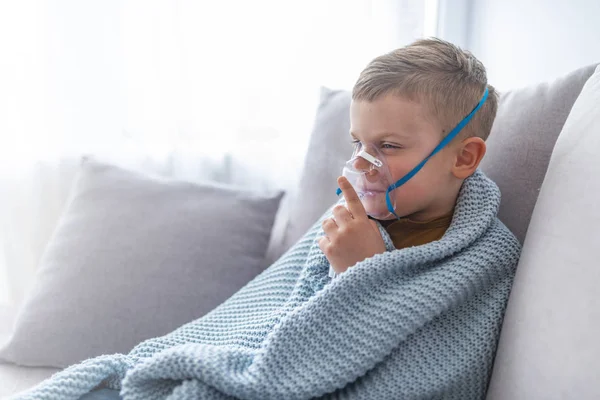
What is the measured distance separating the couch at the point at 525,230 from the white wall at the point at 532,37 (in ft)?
1.00

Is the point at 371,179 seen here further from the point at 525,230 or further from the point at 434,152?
the point at 525,230

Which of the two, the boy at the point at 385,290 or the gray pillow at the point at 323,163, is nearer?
the boy at the point at 385,290

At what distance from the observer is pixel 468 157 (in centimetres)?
114

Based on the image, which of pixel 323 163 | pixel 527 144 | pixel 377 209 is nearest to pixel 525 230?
pixel 527 144

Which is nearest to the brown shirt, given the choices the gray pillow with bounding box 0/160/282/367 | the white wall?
the gray pillow with bounding box 0/160/282/367

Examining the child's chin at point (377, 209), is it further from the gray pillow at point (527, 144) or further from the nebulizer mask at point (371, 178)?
Result: the gray pillow at point (527, 144)

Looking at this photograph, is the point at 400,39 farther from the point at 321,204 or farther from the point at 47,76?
the point at 47,76

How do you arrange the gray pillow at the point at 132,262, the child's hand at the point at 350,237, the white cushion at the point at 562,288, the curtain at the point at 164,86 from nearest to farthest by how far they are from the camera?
the white cushion at the point at 562,288, the child's hand at the point at 350,237, the gray pillow at the point at 132,262, the curtain at the point at 164,86

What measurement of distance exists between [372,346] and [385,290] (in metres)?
0.10

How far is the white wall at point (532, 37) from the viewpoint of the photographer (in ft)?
4.74

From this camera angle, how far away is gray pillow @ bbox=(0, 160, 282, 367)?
1414mm

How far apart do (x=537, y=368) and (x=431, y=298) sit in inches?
7.0

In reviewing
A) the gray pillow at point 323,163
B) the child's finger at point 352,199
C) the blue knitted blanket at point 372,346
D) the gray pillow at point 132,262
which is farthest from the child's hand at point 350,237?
the gray pillow at point 132,262

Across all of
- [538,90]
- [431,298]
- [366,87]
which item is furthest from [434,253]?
[538,90]
